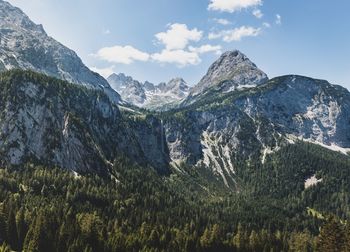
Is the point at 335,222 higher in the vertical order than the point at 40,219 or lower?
higher

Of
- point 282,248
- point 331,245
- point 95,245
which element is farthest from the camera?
point 282,248

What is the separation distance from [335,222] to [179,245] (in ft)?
209

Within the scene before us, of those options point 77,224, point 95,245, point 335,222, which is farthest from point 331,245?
point 77,224

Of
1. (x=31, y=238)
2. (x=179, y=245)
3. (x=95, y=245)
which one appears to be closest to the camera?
(x=31, y=238)

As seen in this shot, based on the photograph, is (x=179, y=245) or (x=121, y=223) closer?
(x=179, y=245)

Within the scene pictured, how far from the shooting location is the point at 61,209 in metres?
193

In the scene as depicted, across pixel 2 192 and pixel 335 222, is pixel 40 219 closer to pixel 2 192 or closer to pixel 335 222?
pixel 2 192

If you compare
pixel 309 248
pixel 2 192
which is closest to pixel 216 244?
pixel 309 248

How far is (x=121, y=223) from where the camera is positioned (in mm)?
189625

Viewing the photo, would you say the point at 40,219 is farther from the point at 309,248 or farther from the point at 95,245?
the point at 309,248

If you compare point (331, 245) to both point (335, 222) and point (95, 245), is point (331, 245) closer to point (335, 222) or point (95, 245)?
point (335, 222)

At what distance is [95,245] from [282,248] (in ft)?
282

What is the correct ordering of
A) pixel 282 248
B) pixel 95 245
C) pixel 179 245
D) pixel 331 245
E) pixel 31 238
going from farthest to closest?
pixel 282 248 < pixel 179 245 < pixel 95 245 < pixel 31 238 < pixel 331 245

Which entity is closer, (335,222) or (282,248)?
(335,222)
